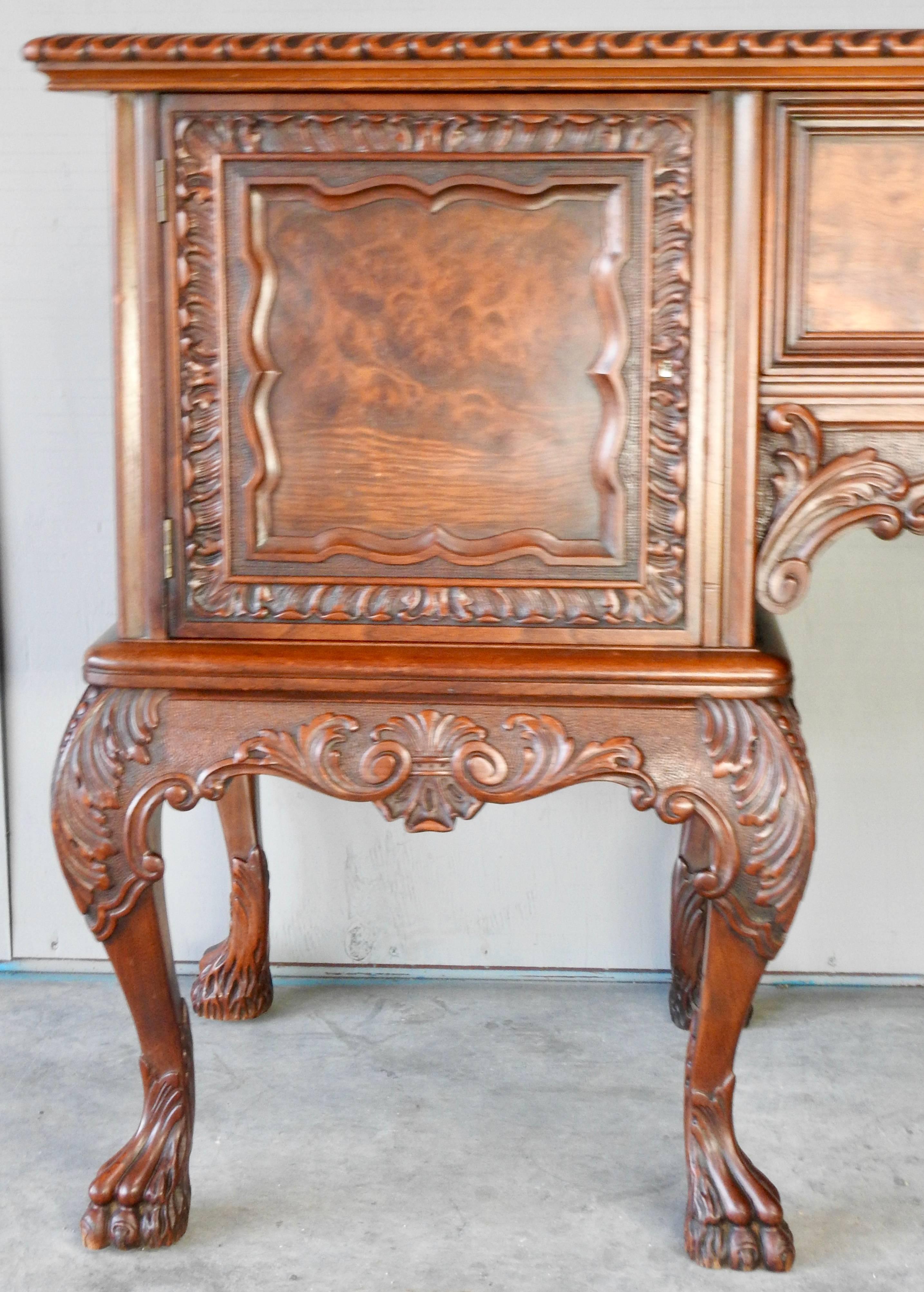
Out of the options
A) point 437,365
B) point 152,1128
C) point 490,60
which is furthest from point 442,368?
point 152,1128

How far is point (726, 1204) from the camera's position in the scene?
4.42 feet

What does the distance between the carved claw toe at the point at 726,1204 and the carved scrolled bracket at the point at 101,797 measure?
2.10 feet

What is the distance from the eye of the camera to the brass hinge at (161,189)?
1235 millimetres

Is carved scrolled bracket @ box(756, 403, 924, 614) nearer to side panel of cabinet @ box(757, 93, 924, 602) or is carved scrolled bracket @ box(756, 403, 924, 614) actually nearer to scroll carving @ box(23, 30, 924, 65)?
side panel of cabinet @ box(757, 93, 924, 602)

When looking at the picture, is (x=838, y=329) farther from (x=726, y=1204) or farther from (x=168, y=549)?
(x=726, y=1204)

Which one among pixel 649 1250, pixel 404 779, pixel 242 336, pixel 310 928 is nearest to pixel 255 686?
pixel 404 779

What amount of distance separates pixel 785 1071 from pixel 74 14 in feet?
6.15

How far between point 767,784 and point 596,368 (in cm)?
44

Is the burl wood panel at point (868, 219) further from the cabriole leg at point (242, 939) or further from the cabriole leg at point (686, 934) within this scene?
the cabriole leg at point (242, 939)

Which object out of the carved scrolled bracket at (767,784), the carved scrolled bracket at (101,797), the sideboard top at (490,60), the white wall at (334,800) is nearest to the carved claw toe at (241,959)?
the white wall at (334,800)

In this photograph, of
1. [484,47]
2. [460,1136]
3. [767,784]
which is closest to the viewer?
[484,47]

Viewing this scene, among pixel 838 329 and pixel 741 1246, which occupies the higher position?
pixel 838 329

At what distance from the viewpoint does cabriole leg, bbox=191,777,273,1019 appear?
191 cm

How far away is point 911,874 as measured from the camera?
2053mm
